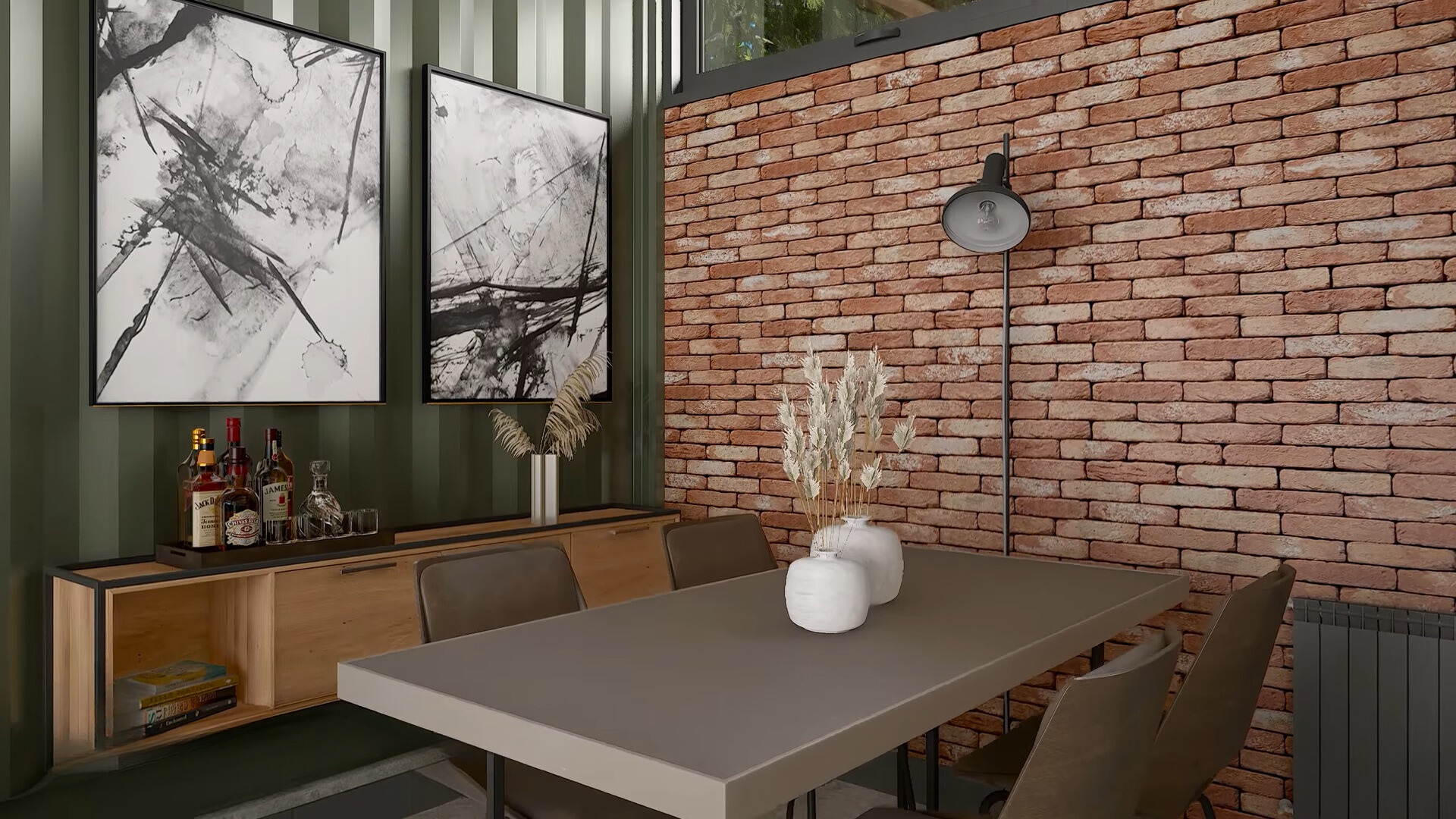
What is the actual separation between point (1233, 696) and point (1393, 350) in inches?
49.3

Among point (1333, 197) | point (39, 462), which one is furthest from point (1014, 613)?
point (39, 462)

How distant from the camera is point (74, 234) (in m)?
2.70

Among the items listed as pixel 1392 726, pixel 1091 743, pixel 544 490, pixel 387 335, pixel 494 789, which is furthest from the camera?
pixel 544 490

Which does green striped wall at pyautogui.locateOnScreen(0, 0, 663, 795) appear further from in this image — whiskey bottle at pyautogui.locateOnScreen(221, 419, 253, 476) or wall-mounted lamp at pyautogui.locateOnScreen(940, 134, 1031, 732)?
wall-mounted lamp at pyautogui.locateOnScreen(940, 134, 1031, 732)

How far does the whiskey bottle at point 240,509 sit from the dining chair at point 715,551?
1.16 meters

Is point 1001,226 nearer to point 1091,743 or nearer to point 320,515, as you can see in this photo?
point 1091,743

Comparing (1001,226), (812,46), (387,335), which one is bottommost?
(387,335)

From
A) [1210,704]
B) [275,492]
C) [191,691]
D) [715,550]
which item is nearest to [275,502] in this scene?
[275,492]

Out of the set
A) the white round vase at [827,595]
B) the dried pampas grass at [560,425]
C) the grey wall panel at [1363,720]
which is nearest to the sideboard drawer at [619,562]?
the dried pampas grass at [560,425]

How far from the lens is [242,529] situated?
108 inches

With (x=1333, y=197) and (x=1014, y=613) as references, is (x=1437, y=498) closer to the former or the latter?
(x=1333, y=197)

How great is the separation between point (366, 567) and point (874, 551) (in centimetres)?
159

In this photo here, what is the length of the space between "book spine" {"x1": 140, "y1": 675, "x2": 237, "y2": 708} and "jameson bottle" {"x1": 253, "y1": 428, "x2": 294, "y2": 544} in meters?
0.40

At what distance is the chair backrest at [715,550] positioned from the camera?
9.22 ft
